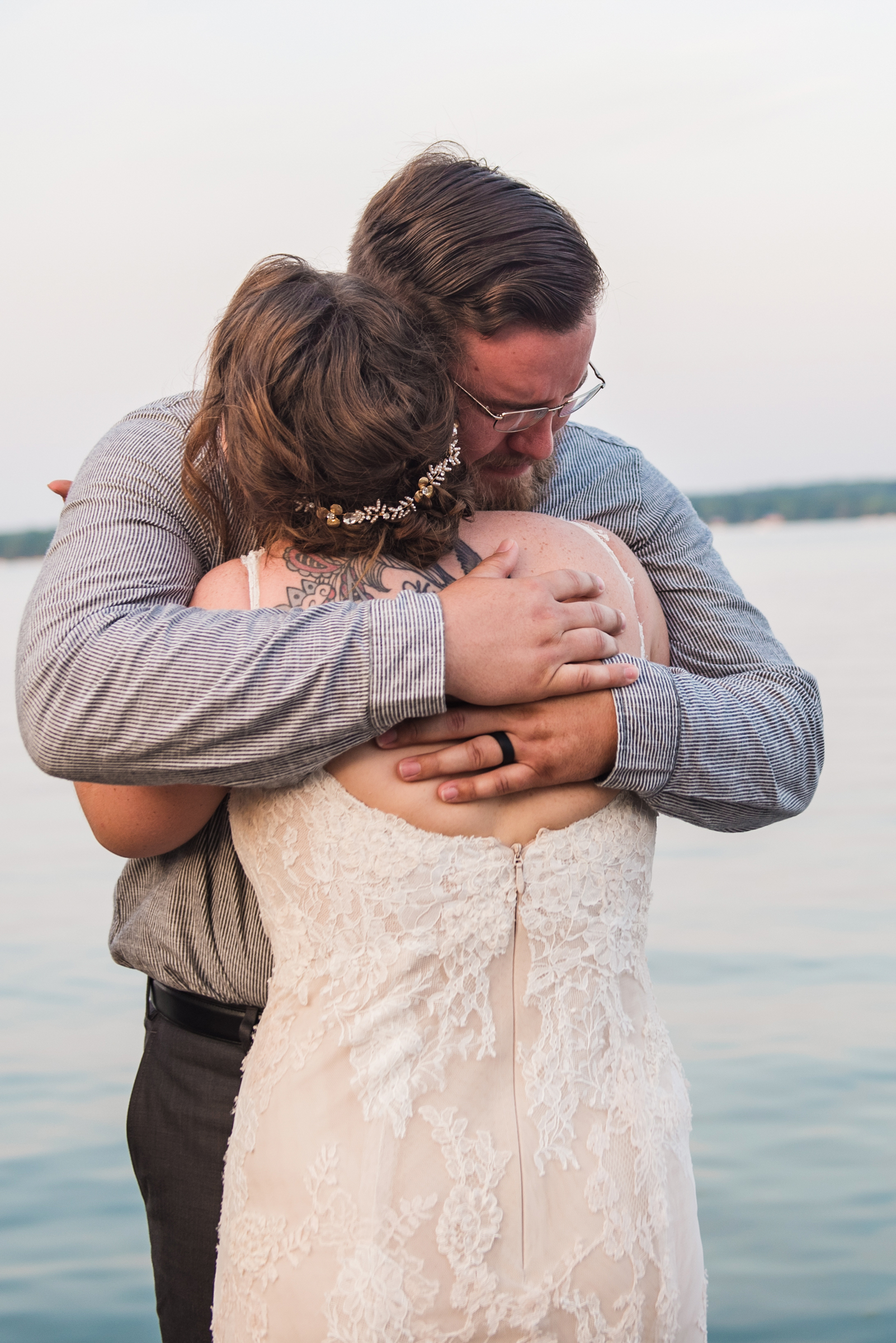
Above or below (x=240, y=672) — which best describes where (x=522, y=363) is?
above

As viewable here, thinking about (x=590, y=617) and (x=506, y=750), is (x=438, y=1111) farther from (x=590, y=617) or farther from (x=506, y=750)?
(x=590, y=617)

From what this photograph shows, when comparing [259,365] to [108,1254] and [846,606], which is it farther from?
[846,606]

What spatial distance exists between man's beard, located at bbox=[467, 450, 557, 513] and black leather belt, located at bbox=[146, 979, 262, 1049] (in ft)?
2.68

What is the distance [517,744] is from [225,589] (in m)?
0.37

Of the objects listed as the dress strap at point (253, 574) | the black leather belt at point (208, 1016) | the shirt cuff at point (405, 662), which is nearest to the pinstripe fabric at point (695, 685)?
the shirt cuff at point (405, 662)

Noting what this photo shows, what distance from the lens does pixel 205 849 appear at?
5.76ft

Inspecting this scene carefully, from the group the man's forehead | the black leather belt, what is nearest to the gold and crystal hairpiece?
the man's forehead

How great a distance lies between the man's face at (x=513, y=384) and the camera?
66.5 inches

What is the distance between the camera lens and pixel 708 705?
1.49 meters

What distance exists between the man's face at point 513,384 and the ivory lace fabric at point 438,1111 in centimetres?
Answer: 57

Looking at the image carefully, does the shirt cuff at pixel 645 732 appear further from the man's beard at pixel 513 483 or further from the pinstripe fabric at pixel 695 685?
the man's beard at pixel 513 483

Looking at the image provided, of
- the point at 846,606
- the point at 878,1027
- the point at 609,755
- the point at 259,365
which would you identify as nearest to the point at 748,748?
the point at 609,755

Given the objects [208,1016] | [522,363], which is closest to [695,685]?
[522,363]

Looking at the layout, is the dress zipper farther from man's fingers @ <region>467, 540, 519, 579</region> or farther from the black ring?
man's fingers @ <region>467, 540, 519, 579</region>
